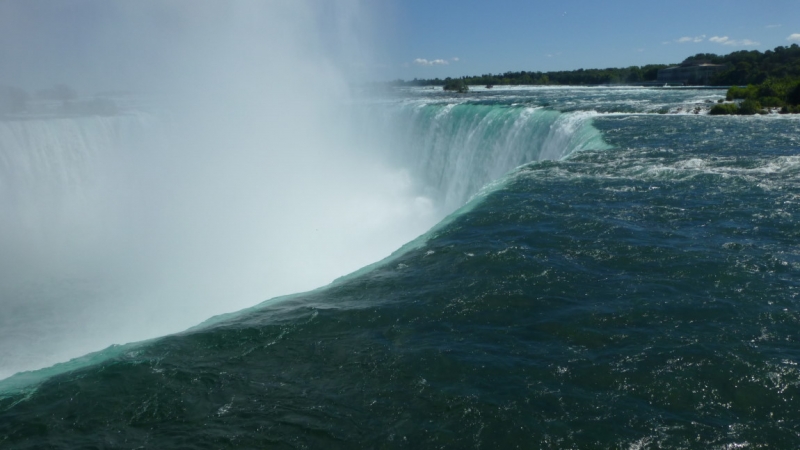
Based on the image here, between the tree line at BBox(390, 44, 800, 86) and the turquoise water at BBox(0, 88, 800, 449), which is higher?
the tree line at BBox(390, 44, 800, 86)

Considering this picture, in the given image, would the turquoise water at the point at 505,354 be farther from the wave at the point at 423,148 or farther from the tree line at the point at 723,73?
the tree line at the point at 723,73

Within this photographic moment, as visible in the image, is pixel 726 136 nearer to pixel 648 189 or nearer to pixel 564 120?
pixel 564 120

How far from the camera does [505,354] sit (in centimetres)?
499

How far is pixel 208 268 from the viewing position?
15172mm

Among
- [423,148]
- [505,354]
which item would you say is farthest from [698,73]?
[505,354]

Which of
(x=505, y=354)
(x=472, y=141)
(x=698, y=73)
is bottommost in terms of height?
(x=505, y=354)

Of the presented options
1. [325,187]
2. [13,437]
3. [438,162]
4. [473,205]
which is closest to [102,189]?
[325,187]

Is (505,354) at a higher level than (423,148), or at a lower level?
lower

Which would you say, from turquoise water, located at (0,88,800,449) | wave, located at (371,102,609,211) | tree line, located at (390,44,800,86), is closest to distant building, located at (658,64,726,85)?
tree line, located at (390,44,800,86)

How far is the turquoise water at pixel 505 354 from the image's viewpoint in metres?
4.08

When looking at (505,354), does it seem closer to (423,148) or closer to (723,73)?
(423,148)

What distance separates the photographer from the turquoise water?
4.08m

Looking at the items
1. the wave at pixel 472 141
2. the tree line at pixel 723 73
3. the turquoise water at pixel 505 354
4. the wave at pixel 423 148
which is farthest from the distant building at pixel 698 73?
the turquoise water at pixel 505 354

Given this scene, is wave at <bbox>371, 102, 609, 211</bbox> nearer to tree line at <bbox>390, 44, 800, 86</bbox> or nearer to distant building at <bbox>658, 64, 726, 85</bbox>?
tree line at <bbox>390, 44, 800, 86</bbox>
